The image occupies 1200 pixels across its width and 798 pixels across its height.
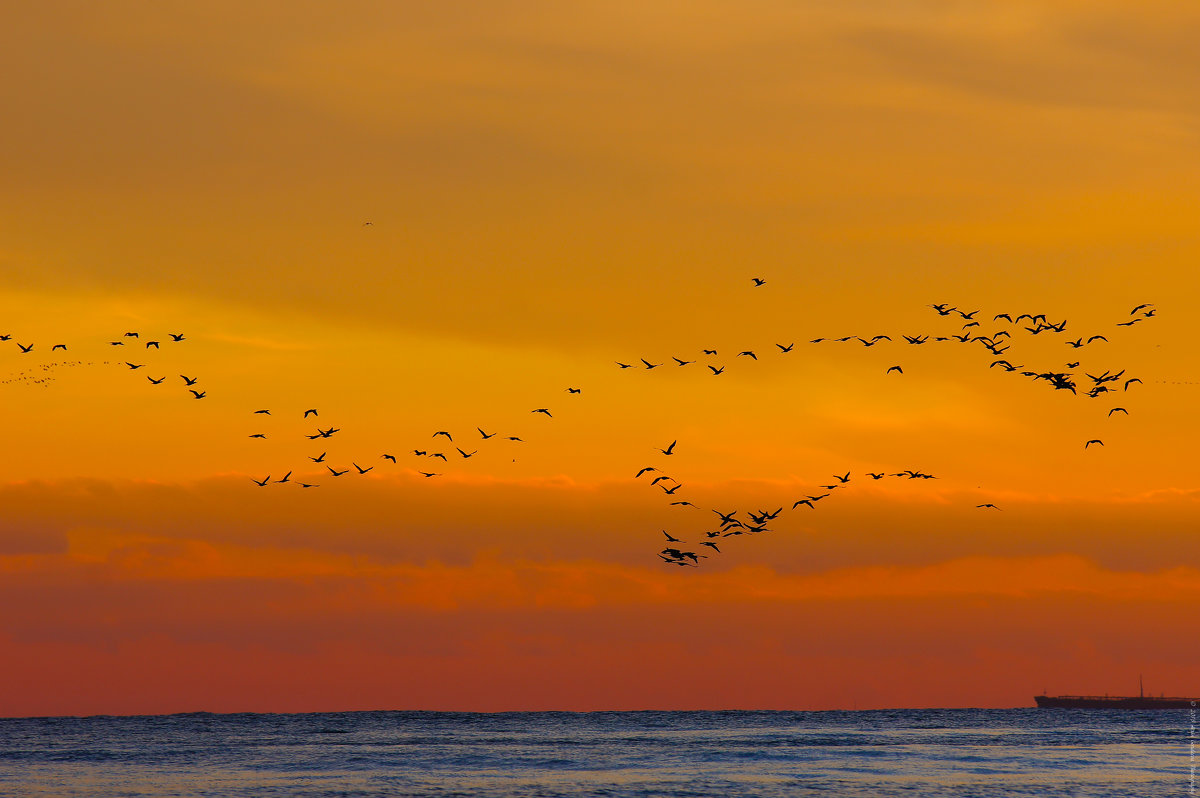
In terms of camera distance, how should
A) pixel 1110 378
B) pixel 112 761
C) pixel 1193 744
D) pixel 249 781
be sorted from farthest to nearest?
pixel 1193 744 → pixel 112 761 → pixel 249 781 → pixel 1110 378

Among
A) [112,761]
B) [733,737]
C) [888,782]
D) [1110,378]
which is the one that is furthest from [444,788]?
[733,737]

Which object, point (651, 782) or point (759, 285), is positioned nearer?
point (759, 285)

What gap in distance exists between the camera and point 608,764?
118 m

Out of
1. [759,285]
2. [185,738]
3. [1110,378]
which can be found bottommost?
[185,738]

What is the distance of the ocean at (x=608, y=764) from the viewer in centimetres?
9475

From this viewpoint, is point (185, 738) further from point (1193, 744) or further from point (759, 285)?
point (759, 285)

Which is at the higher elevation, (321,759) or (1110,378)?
(1110,378)

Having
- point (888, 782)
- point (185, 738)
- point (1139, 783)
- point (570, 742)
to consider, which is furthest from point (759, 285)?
point (185, 738)

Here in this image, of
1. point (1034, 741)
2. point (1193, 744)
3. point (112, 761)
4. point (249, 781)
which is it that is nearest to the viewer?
point (249, 781)

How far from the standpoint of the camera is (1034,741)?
15562cm

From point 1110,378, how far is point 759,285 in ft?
60.1

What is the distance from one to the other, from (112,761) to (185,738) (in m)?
51.2

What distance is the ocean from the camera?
94.8 metres

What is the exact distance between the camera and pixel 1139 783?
96438 millimetres
